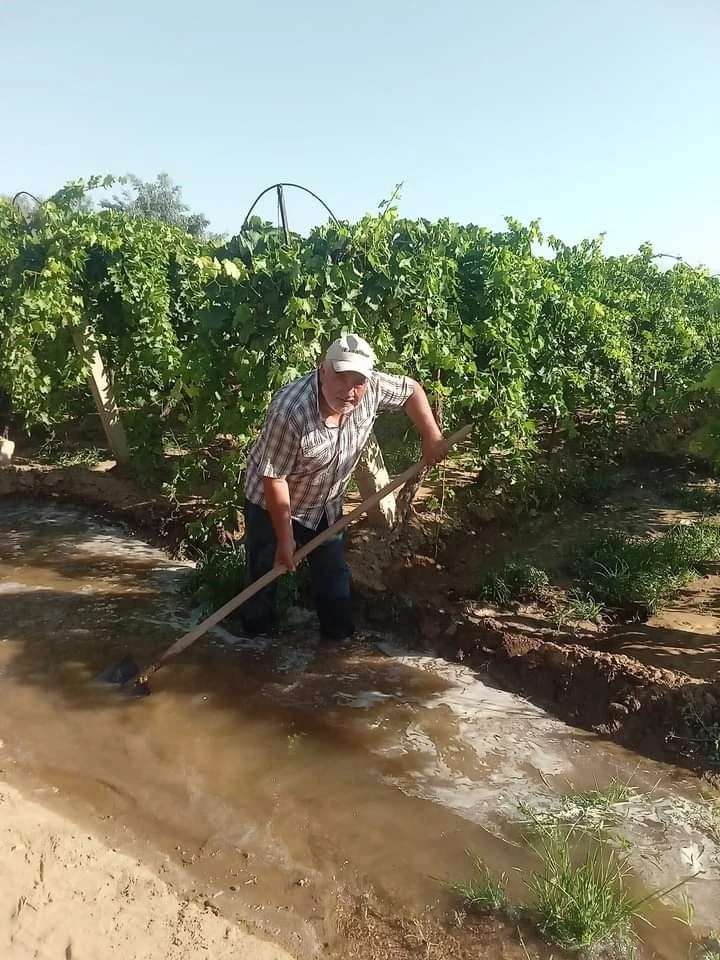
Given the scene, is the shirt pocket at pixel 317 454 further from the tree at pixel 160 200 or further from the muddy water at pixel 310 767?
the tree at pixel 160 200

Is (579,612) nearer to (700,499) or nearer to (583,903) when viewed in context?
(583,903)

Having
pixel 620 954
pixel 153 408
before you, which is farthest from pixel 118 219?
pixel 620 954

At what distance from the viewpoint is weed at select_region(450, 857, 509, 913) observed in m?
2.39

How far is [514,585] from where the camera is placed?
4.40 metres

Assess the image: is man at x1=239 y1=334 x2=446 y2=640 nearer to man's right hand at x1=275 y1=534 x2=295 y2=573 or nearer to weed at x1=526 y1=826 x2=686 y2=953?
man's right hand at x1=275 y1=534 x2=295 y2=573

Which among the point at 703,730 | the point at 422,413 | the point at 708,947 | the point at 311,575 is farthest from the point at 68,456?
the point at 708,947

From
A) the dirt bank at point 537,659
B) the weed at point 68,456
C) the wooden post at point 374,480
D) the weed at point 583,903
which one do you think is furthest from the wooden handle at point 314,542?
the weed at point 68,456

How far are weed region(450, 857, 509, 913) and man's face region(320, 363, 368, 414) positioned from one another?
6.52ft

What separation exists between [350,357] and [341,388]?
0.16m

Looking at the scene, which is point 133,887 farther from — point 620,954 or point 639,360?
point 639,360

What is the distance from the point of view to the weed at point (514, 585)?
171 inches

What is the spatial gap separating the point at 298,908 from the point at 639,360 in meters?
5.98

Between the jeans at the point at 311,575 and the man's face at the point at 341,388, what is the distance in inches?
35.2

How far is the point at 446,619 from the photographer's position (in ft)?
13.9
